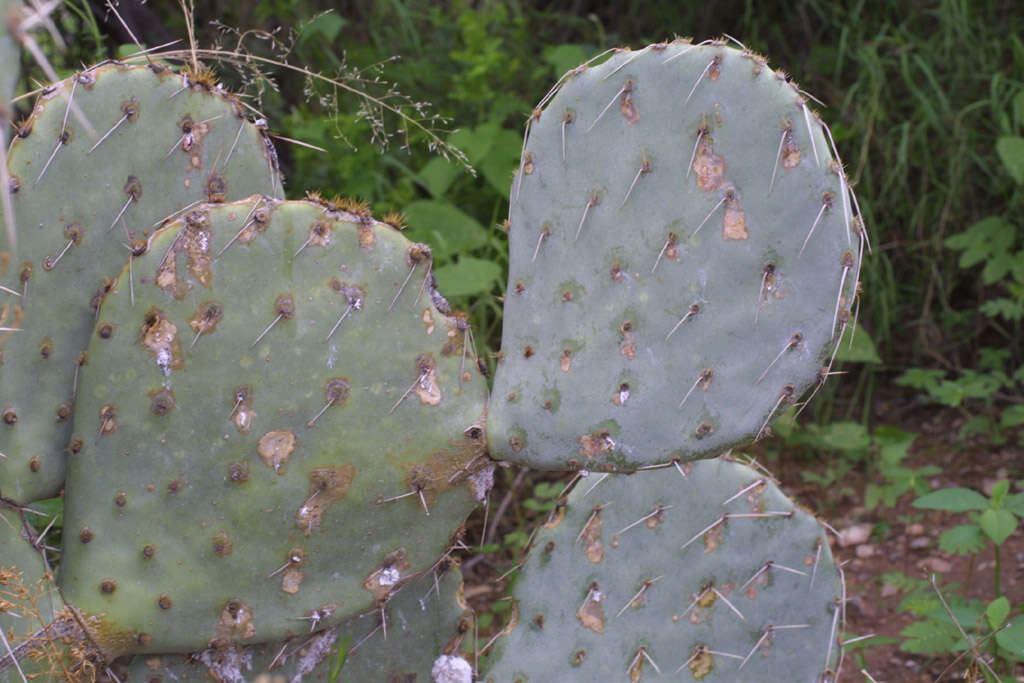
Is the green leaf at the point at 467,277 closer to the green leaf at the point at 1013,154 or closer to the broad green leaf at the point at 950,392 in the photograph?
the broad green leaf at the point at 950,392

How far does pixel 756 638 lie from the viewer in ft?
4.87

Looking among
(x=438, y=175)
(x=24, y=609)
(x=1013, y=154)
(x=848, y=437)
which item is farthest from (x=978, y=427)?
(x=24, y=609)

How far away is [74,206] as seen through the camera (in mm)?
1411

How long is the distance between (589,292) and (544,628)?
472mm

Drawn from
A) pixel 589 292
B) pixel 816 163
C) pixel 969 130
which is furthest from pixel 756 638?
pixel 969 130

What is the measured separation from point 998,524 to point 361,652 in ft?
3.43

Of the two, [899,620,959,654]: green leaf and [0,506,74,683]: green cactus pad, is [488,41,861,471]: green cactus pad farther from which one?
[899,620,959,654]: green leaf

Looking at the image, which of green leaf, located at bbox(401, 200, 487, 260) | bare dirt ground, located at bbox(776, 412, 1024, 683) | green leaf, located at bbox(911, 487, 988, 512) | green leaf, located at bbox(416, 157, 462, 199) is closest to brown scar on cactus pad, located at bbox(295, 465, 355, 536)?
green leaf, located at bbox(911, 487, 988, 512)

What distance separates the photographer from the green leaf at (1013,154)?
271cm

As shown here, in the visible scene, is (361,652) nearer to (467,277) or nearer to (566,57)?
Result: (467,277)

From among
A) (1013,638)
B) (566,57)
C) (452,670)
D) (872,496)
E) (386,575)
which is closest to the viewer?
(386,575)

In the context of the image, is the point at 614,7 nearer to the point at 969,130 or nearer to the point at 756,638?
the point at 969,130

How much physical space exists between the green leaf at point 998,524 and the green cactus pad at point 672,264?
2.24 ft

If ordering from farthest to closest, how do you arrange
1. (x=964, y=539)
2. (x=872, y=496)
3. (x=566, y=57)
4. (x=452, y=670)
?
(x=566, y=57), (x=872, y=496), (x=964, y=539), (x=452, y=670)
